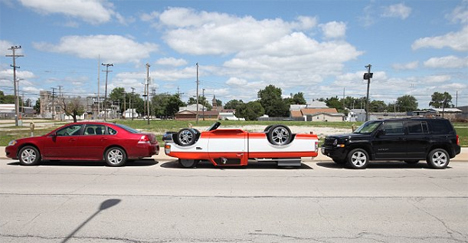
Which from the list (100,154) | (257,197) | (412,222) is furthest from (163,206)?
(100,154)

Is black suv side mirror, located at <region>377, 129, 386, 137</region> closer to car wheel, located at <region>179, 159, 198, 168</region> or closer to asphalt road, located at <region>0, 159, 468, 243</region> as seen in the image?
asphalt road, located at <region>0, 159, 468, 243</region>

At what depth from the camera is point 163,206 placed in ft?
20.1

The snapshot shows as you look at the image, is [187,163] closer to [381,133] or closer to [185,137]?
[185,137]

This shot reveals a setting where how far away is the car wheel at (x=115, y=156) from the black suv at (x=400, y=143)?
6739 millimetres

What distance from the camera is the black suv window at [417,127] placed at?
11.1 meters

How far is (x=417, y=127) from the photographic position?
11125 millimetres

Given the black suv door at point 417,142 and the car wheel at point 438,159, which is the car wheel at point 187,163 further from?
the car wheel at point 438,159

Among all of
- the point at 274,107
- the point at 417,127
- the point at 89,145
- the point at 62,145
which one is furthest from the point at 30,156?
the point at 274,107

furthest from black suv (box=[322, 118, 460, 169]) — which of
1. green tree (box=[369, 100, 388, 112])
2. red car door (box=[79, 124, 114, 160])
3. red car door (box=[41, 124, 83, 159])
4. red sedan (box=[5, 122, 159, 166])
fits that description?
green tree (box=[369, 100, 388, 112])

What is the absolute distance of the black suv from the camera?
35.6ft

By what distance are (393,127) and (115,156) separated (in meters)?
9.06

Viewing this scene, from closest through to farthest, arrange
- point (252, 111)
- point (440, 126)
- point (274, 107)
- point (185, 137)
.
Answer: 1. point (185, 137)
2. point (440, 126)
3. point (252, 111)
4. point (274, 107)

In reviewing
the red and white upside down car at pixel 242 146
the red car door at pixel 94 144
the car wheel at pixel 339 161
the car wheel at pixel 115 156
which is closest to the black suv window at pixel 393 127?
the car wheel at pixel 339 161

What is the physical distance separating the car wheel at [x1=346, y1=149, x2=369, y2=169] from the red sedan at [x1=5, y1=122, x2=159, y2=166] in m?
6.38
